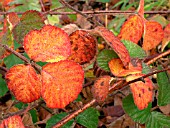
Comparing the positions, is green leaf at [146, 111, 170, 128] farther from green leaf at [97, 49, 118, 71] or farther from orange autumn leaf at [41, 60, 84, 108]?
orange autumn leaf at [41, 60, 84, 108]

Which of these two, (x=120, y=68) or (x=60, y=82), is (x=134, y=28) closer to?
(x=120, y=68)

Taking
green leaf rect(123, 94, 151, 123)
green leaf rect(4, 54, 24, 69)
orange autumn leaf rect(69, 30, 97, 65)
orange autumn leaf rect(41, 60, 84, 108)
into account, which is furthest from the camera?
green leaf rect(4, 54, 24, 69)

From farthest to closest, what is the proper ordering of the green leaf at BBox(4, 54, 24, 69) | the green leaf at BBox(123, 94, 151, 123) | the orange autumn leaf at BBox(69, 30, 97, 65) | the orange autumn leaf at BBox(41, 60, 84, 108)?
the green leaf at BBox(4, 54, 24, 69) → the green leaf at BBox(123, 94, 151, 123) → the orange autumn leaf at BBox(69, 30, 97, 65) → the orange autumn leaf at BBox(41, 60, 84, 108)

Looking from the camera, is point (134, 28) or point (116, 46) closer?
point (116, 46)

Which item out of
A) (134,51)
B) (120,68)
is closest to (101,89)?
(120,68)

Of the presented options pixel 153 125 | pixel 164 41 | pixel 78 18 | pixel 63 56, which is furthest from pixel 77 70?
pixel 78 18

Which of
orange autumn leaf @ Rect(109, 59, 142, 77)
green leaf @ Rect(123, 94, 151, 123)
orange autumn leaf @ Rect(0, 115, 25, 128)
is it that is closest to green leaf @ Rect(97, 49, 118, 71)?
orange autumn leaf @ Rect(109, 59, 142, 77)

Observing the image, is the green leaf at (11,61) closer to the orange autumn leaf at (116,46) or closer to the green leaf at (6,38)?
the green leaf at (6,38)

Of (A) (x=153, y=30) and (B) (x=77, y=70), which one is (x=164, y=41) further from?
(B) (x=77, y=70)
